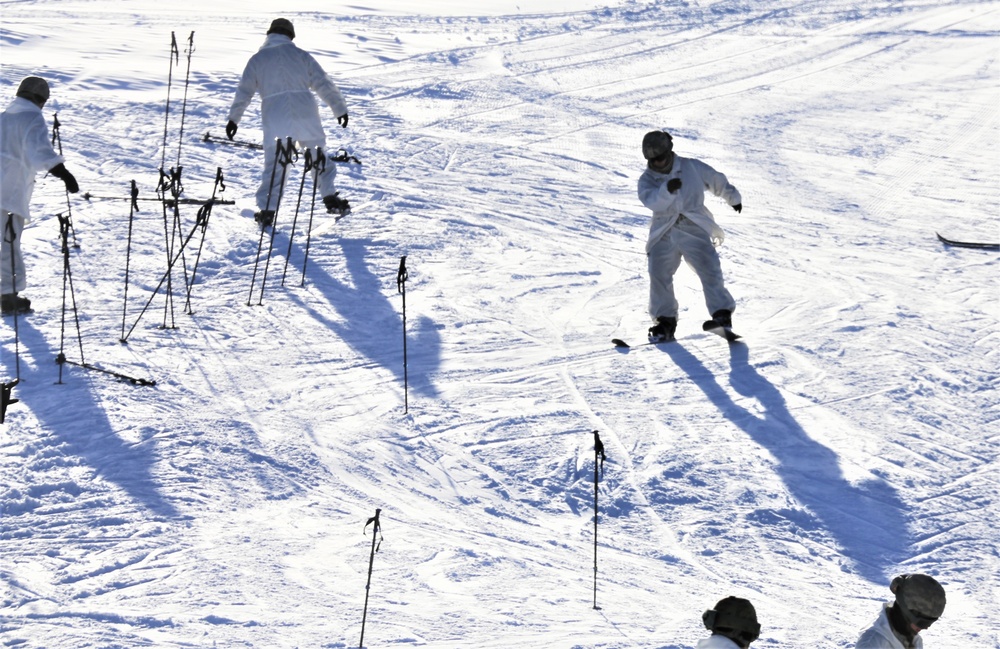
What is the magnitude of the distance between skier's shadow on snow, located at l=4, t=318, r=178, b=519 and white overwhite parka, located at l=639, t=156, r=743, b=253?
11.0 ft

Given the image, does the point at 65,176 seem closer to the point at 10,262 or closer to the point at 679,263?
the point at 10,262

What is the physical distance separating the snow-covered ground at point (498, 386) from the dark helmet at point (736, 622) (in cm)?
195

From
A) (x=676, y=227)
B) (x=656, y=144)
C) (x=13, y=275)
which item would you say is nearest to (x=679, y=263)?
(x=676, y=227)

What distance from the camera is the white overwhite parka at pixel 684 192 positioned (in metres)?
9.03

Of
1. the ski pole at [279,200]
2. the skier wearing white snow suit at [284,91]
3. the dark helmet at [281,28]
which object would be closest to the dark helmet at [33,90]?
the ski pole at [279,200]

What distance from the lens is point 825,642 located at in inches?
243

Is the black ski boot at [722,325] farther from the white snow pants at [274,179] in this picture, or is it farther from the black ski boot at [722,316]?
the white snow pants at [274,179]

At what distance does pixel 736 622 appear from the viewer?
13.6ft

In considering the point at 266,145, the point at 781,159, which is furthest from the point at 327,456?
the point at 781,159

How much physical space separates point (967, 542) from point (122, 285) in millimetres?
6209

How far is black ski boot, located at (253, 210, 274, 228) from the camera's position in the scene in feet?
37.8

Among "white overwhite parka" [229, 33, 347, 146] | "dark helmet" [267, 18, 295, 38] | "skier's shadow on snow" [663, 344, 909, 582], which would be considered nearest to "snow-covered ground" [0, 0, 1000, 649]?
"skier's shadow on snow" [663, 344, 909, 582]

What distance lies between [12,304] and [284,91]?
9.13ft

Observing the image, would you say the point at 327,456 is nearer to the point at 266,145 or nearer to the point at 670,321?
the point at 670,321
